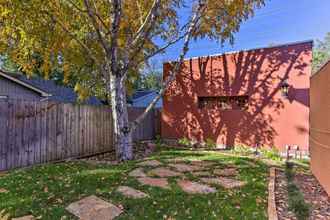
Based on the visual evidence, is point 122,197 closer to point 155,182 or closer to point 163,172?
point 155,182

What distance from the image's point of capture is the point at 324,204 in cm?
434

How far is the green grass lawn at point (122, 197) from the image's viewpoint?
3.75 metres

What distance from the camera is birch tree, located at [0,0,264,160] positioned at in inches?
296

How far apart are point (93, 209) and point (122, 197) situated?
0.52 meters

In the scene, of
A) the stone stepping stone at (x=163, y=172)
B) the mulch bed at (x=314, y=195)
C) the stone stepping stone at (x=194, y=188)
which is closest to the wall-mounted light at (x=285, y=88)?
the mulch bed at (x=314, y=195)

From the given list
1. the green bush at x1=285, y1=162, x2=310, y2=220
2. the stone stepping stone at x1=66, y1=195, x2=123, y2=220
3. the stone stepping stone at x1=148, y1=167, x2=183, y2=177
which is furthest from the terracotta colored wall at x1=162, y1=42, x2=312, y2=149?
the stone stepping stone at x1=66, y1=195, x2=123, y2=220

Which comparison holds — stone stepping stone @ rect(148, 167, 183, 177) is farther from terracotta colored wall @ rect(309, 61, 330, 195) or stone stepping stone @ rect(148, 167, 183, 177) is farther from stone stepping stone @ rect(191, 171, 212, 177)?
terracotta colored wall @ rect(309, 61, 330, 195)

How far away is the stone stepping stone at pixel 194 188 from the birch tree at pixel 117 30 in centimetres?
299

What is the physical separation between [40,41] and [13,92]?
19.4ft

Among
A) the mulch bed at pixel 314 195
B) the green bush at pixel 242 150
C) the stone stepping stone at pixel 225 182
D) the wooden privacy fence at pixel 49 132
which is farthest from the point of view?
the green bush at pixel 242 150

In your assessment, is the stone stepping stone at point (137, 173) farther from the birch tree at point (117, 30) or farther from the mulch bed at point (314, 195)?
the mulch bed at point (314, 195)

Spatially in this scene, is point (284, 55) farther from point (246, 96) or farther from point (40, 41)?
point (40, 41)

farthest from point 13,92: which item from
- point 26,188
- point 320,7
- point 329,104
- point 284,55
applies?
point 320,7

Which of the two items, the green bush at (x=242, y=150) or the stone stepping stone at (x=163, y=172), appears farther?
the green bush at (x=242, y=150)
